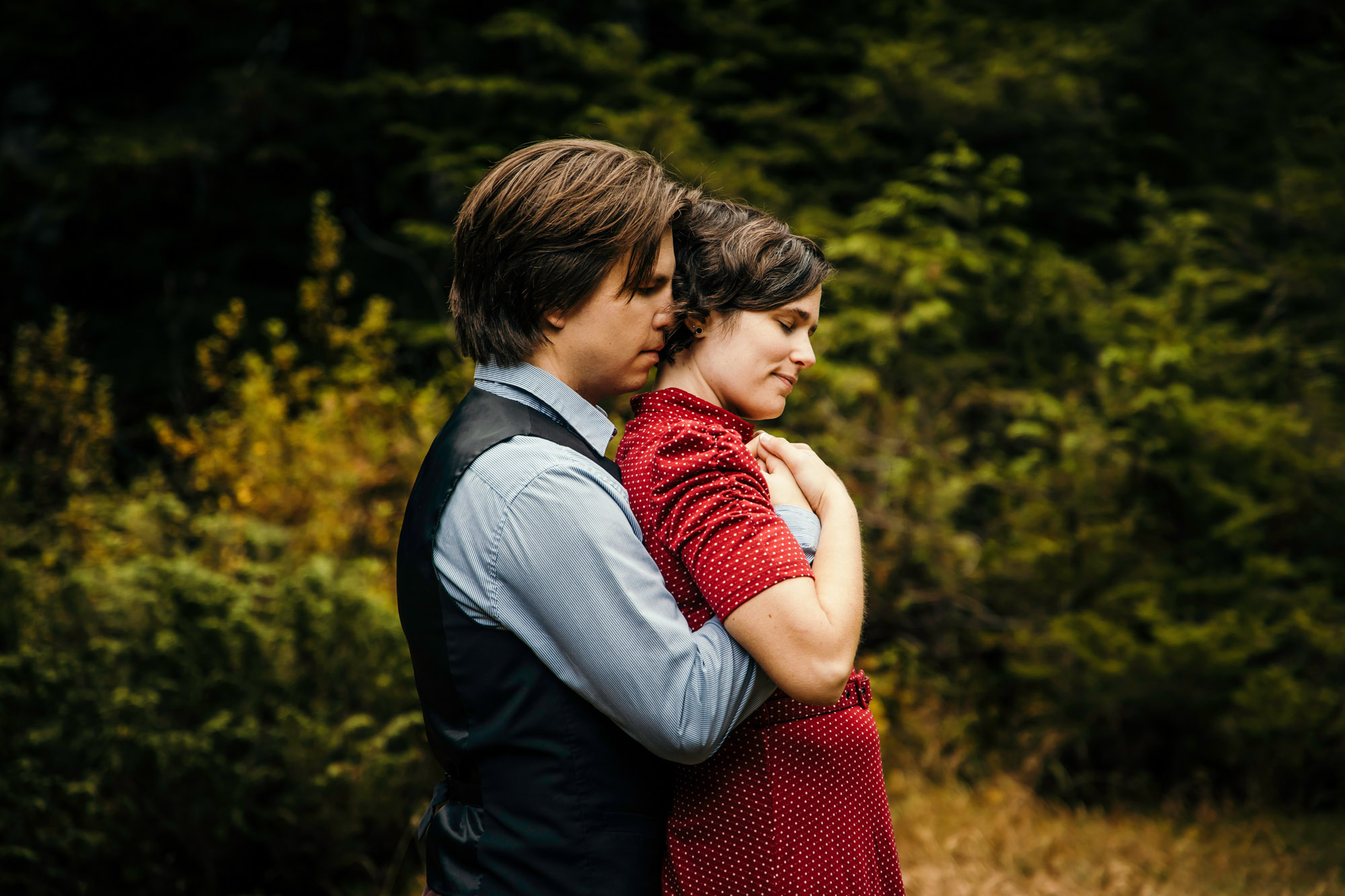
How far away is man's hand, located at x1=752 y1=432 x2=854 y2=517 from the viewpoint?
1.40 meters

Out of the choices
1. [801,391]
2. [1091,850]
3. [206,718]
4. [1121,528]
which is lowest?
[1091,850]

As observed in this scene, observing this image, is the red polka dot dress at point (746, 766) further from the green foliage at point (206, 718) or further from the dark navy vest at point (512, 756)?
the green foliage at point (206, 718)

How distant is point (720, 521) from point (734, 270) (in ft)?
1.31

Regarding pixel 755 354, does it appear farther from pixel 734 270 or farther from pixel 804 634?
pixel 804 634

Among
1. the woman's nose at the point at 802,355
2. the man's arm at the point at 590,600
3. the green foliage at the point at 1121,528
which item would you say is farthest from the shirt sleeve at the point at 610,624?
the green foliage at the point at 1121,528

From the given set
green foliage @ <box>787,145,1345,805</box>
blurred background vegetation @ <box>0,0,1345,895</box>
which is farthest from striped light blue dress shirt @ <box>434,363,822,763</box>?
green foliage @ <box>787,145,1345,805</box>

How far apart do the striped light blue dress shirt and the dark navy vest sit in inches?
1.0

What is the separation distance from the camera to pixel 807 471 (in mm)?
1450

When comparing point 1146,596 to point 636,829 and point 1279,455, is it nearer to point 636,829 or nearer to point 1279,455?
point 1279,455

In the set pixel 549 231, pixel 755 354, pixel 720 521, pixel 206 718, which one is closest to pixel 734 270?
pixel 755 354

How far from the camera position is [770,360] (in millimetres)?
1446

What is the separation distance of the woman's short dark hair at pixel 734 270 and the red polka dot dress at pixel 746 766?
183 millimetres

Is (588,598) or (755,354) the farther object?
(755,354)

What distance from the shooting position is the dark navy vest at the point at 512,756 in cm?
118
